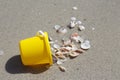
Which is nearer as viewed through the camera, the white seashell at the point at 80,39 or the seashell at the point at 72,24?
the white seashell at the point at 80,39

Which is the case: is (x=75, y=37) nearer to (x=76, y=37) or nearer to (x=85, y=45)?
(x=76, y=37)

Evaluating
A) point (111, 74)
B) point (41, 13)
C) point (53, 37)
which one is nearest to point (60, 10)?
point (41, 13)

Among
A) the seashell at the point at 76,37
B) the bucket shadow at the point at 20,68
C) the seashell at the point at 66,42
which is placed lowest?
the bucket shadow at the point at 20,68

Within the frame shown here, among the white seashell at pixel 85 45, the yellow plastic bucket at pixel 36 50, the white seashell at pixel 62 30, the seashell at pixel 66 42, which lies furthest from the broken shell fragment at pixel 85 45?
the yellow plastic bucket at pixel 36 50

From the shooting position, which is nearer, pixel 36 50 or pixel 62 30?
pixel 36 50

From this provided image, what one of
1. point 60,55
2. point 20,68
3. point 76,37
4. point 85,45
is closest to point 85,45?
point 85,45

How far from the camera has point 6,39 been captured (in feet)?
8.45

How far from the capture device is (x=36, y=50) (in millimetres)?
2250

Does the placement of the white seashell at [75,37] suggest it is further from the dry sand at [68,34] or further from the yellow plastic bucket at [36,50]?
the yellow plastic bucket at [36,50]

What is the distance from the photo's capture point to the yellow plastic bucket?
7.36ft

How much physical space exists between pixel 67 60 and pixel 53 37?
27 cm

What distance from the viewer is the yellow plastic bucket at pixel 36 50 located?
224cm

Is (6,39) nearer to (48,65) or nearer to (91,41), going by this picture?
(48,65)

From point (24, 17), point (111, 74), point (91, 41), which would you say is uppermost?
point (24, 17)
